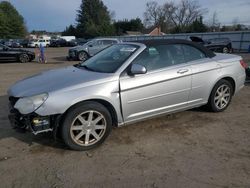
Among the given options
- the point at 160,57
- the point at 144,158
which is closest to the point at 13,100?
the point at 144,158

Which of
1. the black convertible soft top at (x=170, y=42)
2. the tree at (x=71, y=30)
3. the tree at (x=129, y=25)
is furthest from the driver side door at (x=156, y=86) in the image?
the tree at (x=71, y=30)

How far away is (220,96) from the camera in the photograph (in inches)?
230

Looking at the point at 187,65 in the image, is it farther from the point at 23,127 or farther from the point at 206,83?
the point at 23,127

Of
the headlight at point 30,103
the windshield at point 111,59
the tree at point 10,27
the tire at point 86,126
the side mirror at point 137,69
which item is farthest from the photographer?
the tree at point 10,27

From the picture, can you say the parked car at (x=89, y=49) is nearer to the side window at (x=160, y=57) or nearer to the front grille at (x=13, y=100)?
the side window at (x=160, y=57)

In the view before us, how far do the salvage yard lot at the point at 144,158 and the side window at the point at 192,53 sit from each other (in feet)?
3.83

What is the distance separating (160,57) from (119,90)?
3.59ft

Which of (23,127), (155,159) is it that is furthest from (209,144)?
(23,127)

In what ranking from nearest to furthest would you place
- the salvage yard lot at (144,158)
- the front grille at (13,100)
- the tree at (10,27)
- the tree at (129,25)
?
the salvage yard lot at (144,158) → the front grille at (13,100) → the tree at (10,27) → the tree at (129,25)

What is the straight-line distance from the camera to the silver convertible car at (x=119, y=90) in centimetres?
412

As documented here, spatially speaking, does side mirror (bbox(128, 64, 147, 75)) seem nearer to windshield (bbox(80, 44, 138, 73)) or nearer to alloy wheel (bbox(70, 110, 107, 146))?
windshield (bbox(80, 44, 138, 73))

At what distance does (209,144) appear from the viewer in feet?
14.6

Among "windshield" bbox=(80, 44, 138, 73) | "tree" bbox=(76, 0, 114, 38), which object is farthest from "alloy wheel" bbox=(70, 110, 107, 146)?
"tree" bbox=(76, 0, 114, 38)

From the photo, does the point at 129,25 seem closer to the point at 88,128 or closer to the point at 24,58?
the point at 24,58
